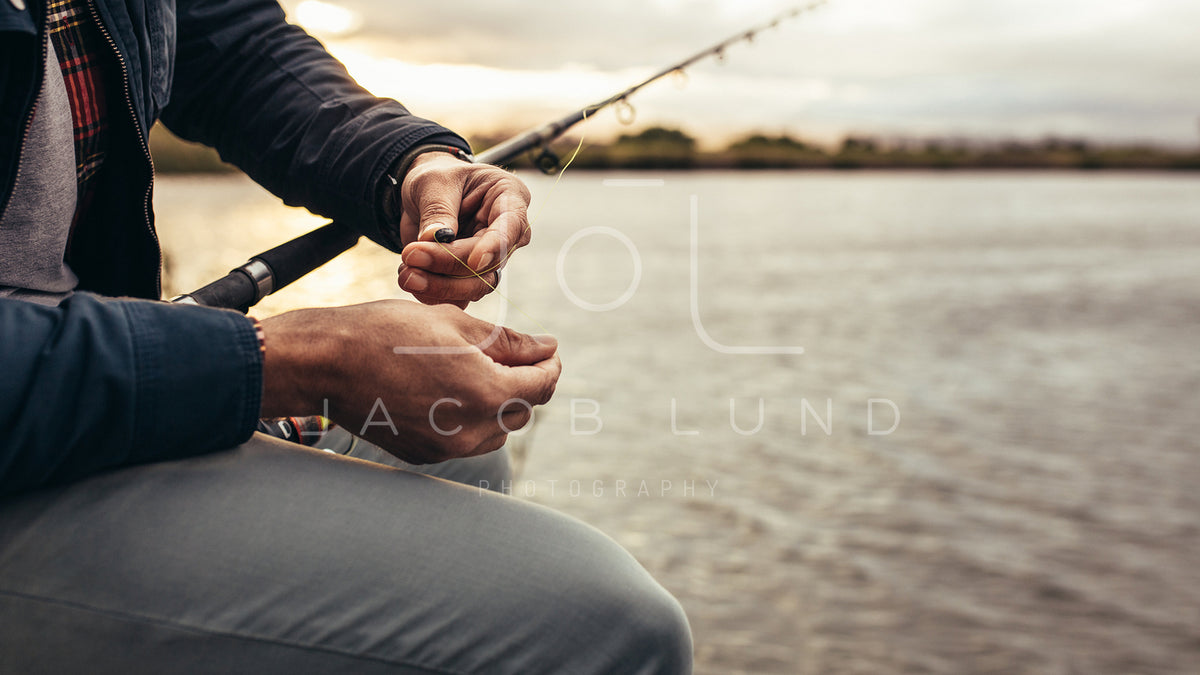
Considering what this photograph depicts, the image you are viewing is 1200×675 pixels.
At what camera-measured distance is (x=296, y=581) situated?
896mm

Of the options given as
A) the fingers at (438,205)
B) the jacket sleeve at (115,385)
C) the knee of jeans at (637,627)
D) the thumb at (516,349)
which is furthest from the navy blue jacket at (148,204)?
the knee of jeans at (637,627)

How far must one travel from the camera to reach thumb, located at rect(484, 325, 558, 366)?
3.52ft

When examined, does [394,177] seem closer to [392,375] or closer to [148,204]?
[148,204]

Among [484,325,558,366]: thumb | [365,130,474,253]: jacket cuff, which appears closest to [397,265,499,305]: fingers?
[484,325,558,366]: thumb

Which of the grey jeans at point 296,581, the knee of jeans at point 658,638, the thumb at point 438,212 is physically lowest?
the knee of jeans at point 658,638

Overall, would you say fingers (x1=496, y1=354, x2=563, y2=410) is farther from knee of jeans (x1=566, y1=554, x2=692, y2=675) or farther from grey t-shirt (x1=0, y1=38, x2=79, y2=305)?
grey t-shirt (x1=0, y1=38, x2=79, y2=305)

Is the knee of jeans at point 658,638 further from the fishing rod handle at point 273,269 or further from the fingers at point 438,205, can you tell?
the fishing rod handle at point 273,269

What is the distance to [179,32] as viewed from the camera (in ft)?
4.86

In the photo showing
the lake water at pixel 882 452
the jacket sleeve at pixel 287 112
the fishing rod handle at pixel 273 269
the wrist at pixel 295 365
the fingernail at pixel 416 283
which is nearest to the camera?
the wrist at pixel 295 365

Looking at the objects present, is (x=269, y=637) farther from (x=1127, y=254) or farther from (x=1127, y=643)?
(x=1127, y=254)

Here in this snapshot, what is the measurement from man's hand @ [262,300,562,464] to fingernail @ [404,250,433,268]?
0.14 metres

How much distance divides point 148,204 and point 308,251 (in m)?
0.29

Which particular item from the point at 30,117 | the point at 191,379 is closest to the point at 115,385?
the point at 191,379

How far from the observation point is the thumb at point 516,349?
3.52 ft
